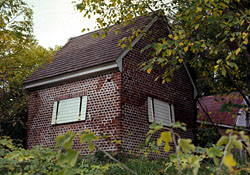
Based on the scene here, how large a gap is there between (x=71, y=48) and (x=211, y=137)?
9.05 m

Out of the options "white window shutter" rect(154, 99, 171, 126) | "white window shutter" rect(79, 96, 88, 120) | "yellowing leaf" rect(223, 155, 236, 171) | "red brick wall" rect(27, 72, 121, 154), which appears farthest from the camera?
"white window shutter" rect(154, 99, 171, 126)

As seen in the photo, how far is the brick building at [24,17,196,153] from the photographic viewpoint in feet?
41.5

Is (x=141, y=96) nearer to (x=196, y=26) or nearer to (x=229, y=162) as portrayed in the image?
(x=196, y=26)

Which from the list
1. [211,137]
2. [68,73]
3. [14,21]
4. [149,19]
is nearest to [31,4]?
[14,21]

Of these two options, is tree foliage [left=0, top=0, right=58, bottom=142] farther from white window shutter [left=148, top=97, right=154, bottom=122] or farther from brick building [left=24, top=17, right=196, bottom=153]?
white window shutter [left=148, top=97, right=154, bottom=122]

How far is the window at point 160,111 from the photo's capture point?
45.1 feet

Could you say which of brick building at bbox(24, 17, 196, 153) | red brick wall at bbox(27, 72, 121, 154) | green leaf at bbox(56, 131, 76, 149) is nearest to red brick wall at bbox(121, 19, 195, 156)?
brick building at bbox(24, 17, 196, 153)

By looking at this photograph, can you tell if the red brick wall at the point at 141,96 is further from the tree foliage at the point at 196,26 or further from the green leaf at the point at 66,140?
the green leaf at the point at 66,140

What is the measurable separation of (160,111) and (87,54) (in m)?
4.47

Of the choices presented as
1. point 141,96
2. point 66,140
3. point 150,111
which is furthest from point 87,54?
point 66,140

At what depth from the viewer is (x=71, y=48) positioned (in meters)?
17.4

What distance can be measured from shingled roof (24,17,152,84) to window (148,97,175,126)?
2.82m

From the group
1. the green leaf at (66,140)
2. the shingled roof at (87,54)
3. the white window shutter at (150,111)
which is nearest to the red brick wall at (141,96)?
the white window shutter at (150,111)

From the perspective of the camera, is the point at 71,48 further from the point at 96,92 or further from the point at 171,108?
the point at 171,108
